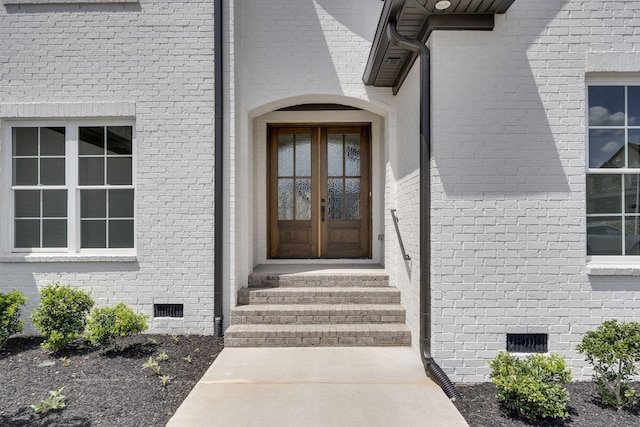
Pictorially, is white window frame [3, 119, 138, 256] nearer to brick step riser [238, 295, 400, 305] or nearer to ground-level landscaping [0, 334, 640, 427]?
ground-level landscaping [0, 334, 640, 427]

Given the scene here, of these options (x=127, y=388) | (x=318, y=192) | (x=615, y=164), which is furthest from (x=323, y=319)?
(x=615, y=164)

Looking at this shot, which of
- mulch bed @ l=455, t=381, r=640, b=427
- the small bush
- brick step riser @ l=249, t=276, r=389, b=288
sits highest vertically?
brick step riser @ l=249, t=276, r=389, b=288

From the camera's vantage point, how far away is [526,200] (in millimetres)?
3492

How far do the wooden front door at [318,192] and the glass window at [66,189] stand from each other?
223 centimetres

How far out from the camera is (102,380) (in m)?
3.29

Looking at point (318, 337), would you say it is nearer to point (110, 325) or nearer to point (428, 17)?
point (110, 325)

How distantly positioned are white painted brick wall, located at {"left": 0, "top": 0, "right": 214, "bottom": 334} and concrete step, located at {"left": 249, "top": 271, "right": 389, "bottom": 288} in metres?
0.68

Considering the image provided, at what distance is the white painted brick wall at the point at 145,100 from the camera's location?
4.53 metres

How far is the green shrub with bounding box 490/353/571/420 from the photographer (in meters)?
2.69

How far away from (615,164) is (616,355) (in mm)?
1815

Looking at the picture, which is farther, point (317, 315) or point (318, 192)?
point (318, 192)

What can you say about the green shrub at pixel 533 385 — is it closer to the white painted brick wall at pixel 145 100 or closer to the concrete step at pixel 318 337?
the concrete step at pixel 318 337

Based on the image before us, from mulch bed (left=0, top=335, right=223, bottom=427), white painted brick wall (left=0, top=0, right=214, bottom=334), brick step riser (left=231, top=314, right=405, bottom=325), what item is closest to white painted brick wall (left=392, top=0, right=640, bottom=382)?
brick step riser (left=231, top=314, right=405, bottom=325)

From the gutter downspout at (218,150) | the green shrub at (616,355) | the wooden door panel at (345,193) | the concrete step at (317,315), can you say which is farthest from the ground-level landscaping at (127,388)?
the wooden door panel at (345,193)
